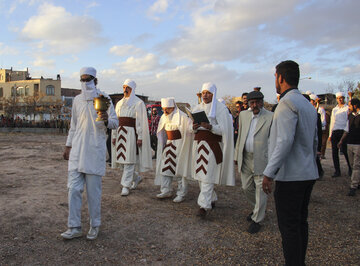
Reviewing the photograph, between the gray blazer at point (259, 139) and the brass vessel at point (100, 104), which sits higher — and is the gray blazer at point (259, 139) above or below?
below

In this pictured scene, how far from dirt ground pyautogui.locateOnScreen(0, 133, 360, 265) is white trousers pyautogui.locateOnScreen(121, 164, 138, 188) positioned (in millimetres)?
255

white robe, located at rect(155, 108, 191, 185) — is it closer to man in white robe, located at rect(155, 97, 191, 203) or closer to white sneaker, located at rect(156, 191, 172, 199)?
man in white robe, located at rect(155, 97, 191, 203)

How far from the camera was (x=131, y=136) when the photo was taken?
6.79 meters

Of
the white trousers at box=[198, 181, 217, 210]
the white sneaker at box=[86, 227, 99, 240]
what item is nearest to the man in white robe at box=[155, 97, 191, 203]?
the white trousers at box=[198, 181, 217, 210]

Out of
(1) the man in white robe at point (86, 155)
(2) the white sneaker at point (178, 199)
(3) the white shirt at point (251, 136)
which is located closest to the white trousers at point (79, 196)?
(1) the man in white robe at point (86, 155)

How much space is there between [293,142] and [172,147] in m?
3.57

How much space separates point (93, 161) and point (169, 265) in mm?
1619

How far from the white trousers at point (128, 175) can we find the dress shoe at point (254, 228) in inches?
112

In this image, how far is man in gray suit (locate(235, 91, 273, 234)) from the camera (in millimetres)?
4648

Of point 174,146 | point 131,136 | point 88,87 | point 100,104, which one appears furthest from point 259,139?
point 131,136

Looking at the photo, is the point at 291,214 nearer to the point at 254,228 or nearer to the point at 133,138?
the point at 254,228

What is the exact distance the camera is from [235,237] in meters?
4.38

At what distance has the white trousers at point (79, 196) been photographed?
411 centimetres

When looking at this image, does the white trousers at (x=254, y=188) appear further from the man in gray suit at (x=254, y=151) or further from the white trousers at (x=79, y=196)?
the white trousers at (x=79, y=196)
